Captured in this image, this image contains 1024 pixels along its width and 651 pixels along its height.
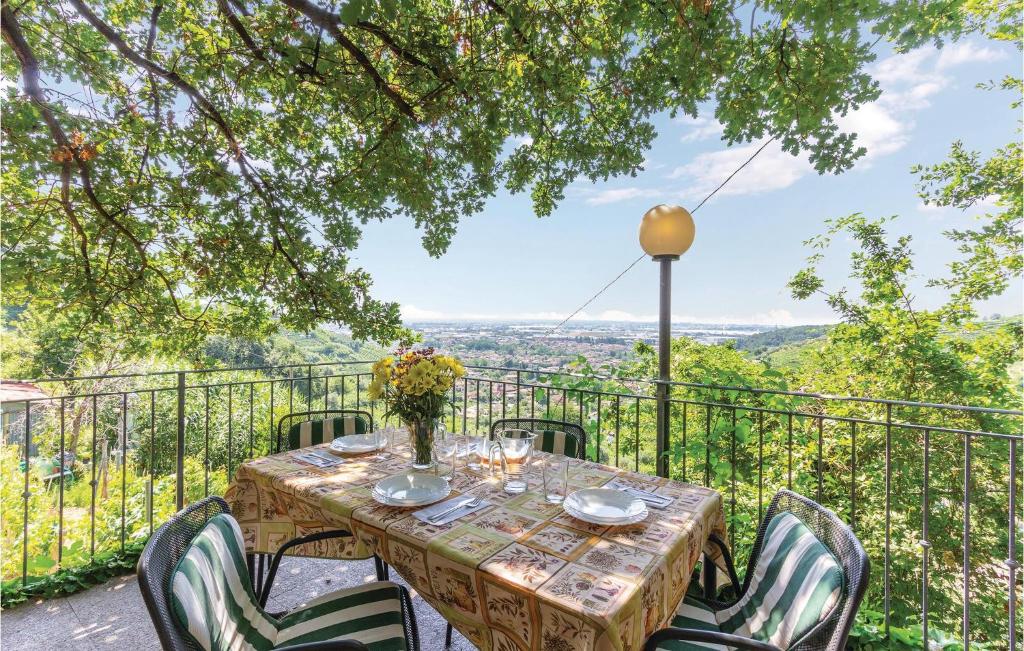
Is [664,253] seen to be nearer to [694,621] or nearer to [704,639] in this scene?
[694,621]

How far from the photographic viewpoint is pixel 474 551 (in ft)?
3.75

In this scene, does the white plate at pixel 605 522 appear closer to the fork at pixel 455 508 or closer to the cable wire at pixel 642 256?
the fork at pixel 455 508

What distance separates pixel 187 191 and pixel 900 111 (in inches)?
308

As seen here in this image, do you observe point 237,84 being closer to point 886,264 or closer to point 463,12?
point 463,12

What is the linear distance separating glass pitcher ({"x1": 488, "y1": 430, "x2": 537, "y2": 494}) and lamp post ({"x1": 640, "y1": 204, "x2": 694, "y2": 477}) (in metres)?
1.19

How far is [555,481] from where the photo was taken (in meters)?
1.66

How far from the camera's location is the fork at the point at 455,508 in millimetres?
1351

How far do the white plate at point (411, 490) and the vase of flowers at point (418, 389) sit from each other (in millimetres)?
191

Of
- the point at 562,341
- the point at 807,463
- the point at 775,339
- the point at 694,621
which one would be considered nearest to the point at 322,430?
the point at 694,621

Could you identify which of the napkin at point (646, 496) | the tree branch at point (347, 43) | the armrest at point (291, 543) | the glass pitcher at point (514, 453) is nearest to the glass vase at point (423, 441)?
the glass pitcher at point (514, 453)

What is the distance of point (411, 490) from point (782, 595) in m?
1.21

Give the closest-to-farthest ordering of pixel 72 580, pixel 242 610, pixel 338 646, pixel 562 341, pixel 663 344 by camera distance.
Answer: pixel 338 646, pixel 242 610, pixel 72 580, pixel 663 344, pixel 562 341

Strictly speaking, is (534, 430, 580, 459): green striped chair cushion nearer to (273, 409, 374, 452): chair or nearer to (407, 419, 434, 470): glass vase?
(407, 419, 434, 470): glass vase

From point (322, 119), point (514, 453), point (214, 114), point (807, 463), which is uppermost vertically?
point (322, 119)
